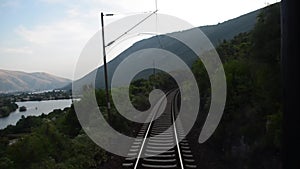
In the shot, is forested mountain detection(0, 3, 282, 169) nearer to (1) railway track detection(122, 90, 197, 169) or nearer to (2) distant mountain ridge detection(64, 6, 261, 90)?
(1) railway track detection(122, 90, 197, 169)

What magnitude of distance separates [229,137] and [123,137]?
186 inches

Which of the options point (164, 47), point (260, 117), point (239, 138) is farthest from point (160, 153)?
point (164, 47)

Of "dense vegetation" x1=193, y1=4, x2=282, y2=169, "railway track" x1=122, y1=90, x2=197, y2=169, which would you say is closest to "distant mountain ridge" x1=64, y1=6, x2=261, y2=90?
"dense vegetation" x1=193, y1=4, x2=282, y2=169

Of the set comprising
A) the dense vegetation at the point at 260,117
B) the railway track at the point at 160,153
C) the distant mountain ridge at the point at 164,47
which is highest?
the distant mountain ridge at the point at 164,47

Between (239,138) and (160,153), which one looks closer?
(160,153)

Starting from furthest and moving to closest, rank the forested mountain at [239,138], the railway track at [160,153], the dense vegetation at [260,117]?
the railway track at [160,153]
the forested mountain at [239,138]
the dense vegetation at [260,117]

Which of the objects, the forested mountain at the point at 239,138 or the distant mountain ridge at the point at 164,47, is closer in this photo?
the forested mountain at the point at 239,138

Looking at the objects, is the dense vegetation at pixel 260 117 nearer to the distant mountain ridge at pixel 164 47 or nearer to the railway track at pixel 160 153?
the railway track at pixel 160 153

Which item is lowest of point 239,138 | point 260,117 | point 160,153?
point 160,153

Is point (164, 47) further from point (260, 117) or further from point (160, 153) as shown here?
point (260, 117)

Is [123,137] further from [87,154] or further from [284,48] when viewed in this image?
[284,48]

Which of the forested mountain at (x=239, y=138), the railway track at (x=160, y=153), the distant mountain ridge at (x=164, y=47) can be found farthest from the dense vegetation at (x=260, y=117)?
the distant mountain ridge at (x=164, y=47)

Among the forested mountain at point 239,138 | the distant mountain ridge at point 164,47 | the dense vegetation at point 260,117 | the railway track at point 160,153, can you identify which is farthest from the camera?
the distant mountain ridge at point 164,47

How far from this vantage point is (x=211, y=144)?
11711 mm
